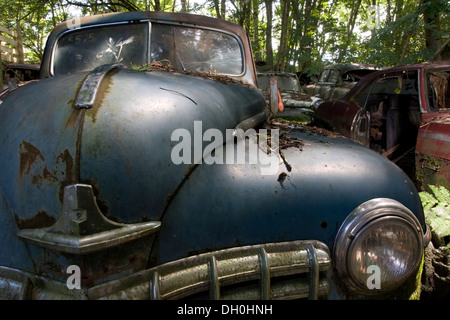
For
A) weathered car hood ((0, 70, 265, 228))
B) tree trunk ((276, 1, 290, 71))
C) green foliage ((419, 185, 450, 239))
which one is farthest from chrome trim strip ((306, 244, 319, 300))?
tree trunk ((276, 1, 290, 71))

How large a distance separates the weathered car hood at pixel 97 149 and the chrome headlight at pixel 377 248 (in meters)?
0.63

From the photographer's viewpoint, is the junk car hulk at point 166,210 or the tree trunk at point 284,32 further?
the tree trunk at point 284,32

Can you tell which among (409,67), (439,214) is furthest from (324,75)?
(439,214)

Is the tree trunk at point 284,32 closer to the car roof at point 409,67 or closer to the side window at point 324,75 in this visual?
the side window at point 324,75

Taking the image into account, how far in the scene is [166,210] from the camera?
1.16 meters

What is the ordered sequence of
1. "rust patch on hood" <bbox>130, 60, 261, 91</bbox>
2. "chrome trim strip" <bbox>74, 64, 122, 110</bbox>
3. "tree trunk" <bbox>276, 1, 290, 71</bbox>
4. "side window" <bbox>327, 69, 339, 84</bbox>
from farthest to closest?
"tree trunk" <bbox>276, 1, 290, 71</bbox> → "side window" <bbox>327, 69, 339, 84</bbox> → "rust patch on hood" <bbox>130, 60, 261, 91</bbox> → "chrome trim strip" <bbox>74, 64, 122, 110</bbox>

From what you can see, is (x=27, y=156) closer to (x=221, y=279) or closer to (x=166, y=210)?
(x=166, y=210)

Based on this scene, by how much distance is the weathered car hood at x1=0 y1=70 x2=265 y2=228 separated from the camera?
1053 millimetres

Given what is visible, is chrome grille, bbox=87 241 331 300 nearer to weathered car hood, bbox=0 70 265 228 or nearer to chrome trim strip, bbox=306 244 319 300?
chrome trim strip, bbox=306 244 319 300

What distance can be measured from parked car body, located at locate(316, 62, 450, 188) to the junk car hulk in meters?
2.43

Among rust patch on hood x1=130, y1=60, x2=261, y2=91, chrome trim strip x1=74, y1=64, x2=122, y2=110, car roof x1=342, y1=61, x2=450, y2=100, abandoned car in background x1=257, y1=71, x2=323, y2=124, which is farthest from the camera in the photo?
abandoned car in background x1=257, y1=71, x2=323, y2=124

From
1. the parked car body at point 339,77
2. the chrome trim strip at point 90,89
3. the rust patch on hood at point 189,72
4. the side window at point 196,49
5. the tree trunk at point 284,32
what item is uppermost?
the tree trunk at point 284,32

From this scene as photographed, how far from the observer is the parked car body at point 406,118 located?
337 cm

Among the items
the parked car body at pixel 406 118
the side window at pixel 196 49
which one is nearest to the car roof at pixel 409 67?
the parked car body at pixel 406 118
